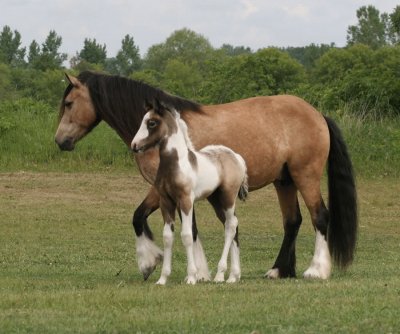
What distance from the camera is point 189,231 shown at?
9609mm

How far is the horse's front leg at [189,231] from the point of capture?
955 cm

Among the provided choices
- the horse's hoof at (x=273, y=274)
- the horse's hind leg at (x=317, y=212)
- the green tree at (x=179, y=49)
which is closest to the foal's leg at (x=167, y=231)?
the horse's hoof at (x=273, y=274)

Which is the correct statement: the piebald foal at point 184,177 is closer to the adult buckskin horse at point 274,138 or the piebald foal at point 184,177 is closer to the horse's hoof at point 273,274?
the adult buckskin horse at point 274,138

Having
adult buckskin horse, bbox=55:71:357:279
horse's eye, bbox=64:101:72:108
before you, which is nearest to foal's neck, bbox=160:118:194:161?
adult buckskin horse, bbox=55:71:357:279

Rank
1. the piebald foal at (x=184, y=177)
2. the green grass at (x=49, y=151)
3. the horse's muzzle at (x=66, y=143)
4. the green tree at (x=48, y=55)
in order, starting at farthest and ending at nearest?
1. the green tree at (x=48, y=55)
2. the green grass at (x=49, y=151)
3. the horse's muzzle at (x=66, y=143)
4. the piebald foal at (x=184, y=177)

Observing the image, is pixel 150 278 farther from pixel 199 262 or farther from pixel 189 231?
pixel 189 231

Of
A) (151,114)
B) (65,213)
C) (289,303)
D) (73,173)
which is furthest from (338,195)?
(73,173)

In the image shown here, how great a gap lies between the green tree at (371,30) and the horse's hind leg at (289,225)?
90054 mm

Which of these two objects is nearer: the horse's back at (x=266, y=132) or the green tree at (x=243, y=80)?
the horse's back at (x=266, y=132)

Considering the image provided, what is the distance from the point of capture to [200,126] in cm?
1098

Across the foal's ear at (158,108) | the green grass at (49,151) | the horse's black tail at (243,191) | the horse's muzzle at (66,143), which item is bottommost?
the green grass at (49,151)

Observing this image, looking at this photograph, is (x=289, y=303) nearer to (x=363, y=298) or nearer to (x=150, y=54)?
(x=363, y=298)

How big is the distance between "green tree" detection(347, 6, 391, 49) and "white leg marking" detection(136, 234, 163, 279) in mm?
91656

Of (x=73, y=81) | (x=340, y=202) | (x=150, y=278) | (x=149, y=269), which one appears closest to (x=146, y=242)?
(x=149, y=269)
